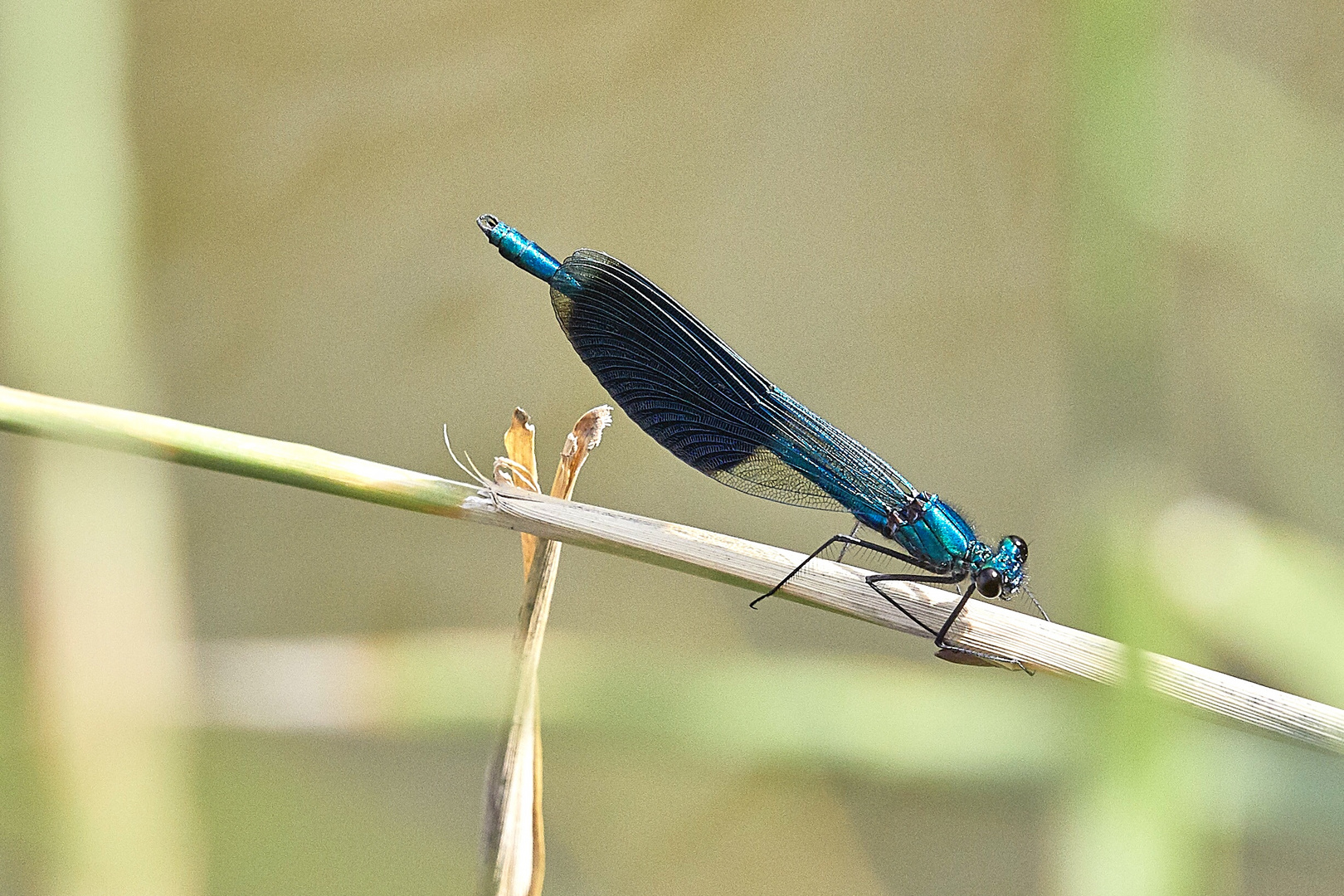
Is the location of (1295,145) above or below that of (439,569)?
above

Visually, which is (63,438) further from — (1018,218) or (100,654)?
(1018,218)

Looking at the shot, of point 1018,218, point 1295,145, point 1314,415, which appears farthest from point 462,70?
point 1314,415

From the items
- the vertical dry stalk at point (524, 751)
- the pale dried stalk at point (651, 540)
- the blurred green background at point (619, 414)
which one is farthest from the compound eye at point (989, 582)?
the vertical dry stalk at point (524, 751)

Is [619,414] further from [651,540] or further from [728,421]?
[651,540]

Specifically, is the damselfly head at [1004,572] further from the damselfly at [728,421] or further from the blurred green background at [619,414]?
the blurred green background at [619,414]

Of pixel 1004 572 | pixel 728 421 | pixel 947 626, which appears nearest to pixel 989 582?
A: pixel 1004 572

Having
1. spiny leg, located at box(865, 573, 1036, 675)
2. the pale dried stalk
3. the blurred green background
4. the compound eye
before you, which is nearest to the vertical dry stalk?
the pale dried stalk

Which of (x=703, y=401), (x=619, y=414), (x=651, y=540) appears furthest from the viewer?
(x=619, y=414)
